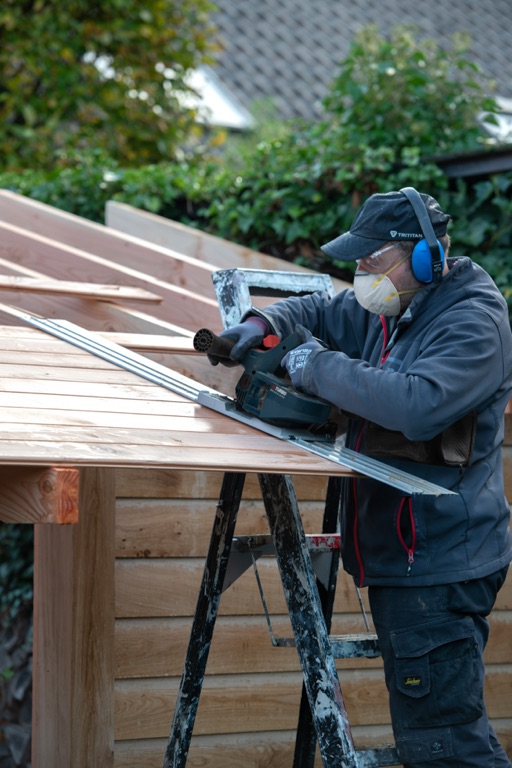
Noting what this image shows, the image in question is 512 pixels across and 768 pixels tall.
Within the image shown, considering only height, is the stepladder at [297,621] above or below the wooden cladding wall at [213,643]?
above

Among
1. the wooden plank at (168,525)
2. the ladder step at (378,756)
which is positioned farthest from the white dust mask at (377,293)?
the wooden plank at (168,525)

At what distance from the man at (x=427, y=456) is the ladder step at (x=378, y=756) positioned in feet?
0.10

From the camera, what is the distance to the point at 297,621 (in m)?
2.63

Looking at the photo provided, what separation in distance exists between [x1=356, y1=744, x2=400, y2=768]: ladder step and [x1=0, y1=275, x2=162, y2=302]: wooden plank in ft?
6.73

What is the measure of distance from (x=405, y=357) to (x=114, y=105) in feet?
24.9

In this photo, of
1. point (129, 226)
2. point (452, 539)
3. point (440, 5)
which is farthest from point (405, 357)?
point (440, 5)

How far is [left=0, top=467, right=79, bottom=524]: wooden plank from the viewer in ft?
7.00

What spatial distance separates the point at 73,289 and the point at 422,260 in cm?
170

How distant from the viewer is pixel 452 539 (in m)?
2.64

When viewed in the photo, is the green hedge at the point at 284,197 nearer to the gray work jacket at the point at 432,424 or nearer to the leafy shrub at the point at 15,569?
the leafy shrub at the point at 15,569

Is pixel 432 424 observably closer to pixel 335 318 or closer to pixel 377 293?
pixel 377 293

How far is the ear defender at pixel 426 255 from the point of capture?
8.86ft

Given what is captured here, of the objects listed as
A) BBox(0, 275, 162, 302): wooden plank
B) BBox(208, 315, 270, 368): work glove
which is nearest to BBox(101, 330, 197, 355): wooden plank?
BBox(0, 275, 162, 302): wooden plank

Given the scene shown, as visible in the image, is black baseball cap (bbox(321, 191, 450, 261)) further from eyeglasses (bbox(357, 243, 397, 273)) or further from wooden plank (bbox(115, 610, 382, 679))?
wooden plank (bbox(115, 610, 382, 679))
